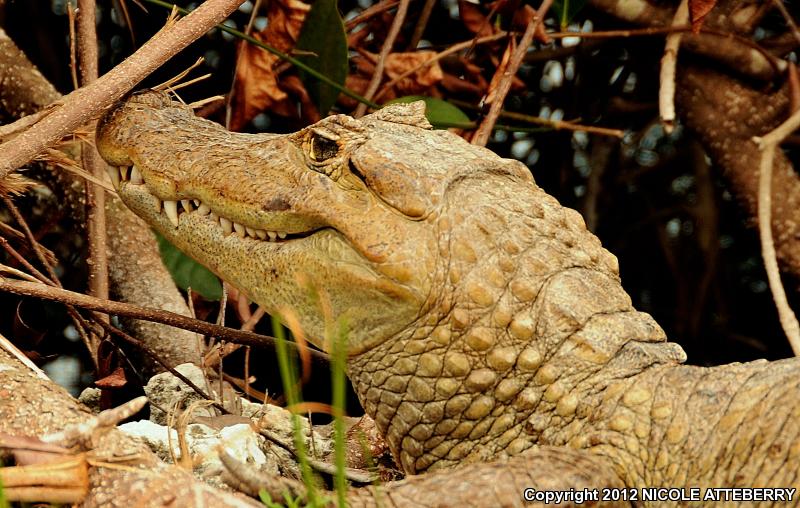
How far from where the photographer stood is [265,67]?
9.89ft

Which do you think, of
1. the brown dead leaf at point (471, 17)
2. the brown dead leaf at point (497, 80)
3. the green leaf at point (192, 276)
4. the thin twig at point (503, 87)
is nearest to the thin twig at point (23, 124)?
the green leaf at point (192, 276)

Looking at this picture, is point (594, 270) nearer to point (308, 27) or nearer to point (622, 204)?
point (308, 27)

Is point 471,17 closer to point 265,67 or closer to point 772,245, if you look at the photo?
point 265,67

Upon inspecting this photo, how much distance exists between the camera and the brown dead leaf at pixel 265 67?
300cm

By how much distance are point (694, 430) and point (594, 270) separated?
387 mm

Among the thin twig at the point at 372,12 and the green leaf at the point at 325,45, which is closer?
the green leaf at the point at 325,45

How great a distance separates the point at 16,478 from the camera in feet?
4.50

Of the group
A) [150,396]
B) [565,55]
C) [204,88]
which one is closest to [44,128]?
[150,396]

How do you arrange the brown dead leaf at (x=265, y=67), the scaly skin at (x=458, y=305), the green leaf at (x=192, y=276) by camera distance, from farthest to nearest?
the brown dead leaf at (x=265, y=67) → the green leaf at (x=192, y=276) → the scaly skin at (x=458, y=305)

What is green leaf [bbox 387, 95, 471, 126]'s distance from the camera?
2.96 m

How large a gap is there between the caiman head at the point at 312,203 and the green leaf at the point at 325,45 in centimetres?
82

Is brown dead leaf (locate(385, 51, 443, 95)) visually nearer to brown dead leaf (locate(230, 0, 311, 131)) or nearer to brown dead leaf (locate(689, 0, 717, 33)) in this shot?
brown dead leaf (locate(230, 0, 311, 131))

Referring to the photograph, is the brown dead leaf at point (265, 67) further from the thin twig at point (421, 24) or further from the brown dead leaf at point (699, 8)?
the brown dead leaf at point (699, 8)

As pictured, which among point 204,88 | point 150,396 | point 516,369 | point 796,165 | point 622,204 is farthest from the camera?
point 622,204
